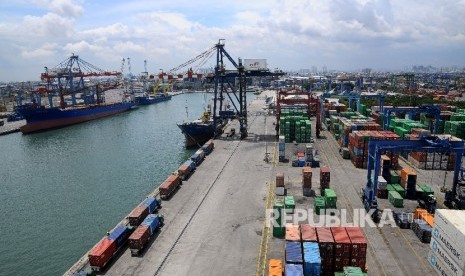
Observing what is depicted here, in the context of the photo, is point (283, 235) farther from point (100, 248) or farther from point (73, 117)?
point (73, 117)

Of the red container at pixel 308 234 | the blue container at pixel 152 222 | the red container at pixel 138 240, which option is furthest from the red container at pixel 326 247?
the blue container at pixel 152 222

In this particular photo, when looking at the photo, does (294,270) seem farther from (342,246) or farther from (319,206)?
(319,206)

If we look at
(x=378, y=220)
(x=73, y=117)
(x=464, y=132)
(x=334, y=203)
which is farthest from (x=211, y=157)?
(x=73, y=117)

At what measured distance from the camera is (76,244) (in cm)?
3322

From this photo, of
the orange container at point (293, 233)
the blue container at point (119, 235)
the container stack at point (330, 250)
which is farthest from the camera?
the blue container at point (119, 235)

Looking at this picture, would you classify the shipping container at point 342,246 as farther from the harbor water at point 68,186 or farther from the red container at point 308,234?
the harbor water at point 68,186

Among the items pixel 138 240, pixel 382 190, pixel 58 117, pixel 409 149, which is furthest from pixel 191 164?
pixel 58 117

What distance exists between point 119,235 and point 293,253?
14883mm

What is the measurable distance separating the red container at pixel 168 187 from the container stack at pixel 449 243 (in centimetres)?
2711

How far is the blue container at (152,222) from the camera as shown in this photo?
30.3 metres

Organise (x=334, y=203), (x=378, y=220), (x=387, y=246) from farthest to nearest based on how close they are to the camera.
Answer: (x=334, y=203) < (x=378, y=220) < (x=387, y=246)

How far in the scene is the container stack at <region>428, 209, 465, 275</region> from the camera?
64.4 ft

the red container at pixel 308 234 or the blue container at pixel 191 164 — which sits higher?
the red container at pixel 308 234

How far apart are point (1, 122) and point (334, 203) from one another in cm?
11589
